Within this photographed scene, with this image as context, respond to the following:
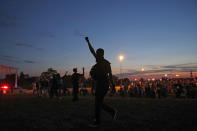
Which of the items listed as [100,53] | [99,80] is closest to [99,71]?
[99,80]

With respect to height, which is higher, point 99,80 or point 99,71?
point 99,71

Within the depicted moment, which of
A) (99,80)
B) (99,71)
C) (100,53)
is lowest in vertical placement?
(99,80)

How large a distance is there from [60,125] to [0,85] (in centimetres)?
2146

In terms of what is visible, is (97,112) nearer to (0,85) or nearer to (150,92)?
(150,92)

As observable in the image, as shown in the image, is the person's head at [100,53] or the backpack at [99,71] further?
the person's head at [100,53]

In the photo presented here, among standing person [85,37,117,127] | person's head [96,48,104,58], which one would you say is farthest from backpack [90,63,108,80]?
person's head [96,48,104,58]

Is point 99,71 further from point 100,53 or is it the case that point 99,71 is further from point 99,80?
point 100,53

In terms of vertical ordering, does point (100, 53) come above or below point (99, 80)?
above

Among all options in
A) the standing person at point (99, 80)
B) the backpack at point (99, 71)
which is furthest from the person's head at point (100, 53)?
the backpack at point (99, 71)

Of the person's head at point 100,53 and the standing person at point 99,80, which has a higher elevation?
the person's head at point 100,53

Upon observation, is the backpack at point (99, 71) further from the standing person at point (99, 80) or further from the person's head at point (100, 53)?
the person's head at point (100, 53)

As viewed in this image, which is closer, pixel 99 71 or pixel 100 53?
pixel 99 71

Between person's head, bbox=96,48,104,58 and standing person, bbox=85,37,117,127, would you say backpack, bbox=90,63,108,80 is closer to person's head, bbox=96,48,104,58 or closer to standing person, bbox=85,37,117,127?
standing person, bbox=85,37,117,127

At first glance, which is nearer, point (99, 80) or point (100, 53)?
point (99, 80)
